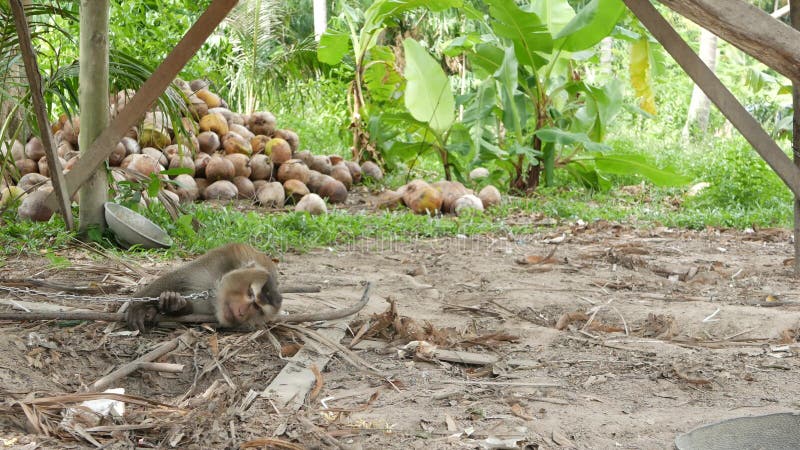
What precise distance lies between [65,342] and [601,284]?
341cm

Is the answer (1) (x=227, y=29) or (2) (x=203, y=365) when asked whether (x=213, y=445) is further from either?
(1) (x=227, y=29)

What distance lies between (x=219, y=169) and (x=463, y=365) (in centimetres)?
574

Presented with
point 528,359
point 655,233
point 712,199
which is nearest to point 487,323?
point 528,359

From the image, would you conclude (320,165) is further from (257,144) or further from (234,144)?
(234,144)

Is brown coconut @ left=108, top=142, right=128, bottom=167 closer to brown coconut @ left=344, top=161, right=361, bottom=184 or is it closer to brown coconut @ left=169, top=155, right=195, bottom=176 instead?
brown coconut @ left=169, top=155, right=195, bottom=176

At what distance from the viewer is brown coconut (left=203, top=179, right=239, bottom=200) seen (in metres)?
8.70

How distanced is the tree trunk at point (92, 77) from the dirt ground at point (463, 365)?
0.86 metres

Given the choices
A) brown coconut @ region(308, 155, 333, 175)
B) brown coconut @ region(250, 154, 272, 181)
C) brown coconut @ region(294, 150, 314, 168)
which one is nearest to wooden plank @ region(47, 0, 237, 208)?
brown coconut @ region(250, 154, 272, 181)

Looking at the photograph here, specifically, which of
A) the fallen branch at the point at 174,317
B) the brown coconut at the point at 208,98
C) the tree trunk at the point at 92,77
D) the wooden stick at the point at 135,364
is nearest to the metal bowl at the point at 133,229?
the tree trunk at the point at 92,77

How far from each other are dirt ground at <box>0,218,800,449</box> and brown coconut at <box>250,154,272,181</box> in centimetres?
370

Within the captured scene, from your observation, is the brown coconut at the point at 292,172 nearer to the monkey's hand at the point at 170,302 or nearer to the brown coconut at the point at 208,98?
the brown coconut at the point at 208,98

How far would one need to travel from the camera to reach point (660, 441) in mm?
2848

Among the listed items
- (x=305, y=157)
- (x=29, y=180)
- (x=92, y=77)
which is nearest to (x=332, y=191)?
(x=305, y=157)

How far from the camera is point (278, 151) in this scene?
9398 mm
